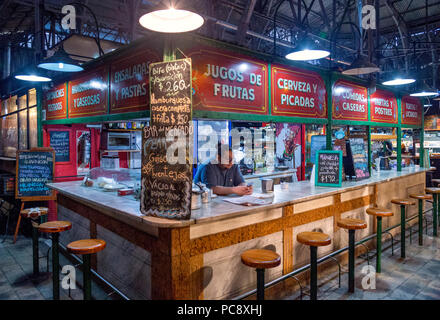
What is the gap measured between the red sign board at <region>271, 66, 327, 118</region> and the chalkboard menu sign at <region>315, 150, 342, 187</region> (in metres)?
0.73

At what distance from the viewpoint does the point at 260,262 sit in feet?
8.45

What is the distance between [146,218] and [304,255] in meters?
2.25

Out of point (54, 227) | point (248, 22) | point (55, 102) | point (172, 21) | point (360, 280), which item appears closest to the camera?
point (172, 21)

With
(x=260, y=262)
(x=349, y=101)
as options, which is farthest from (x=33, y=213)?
(x=349, y=101)

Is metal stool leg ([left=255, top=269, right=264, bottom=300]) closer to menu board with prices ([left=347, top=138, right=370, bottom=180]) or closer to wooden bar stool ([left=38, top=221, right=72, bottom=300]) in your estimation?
wooden bar stool ([left=38, top=221, right=72, bottom=300])

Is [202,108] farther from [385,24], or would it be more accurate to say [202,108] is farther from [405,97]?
[385,24]

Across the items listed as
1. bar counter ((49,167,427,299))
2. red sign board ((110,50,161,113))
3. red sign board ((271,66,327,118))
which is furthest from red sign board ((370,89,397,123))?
red sign board ((110,50,161,113))

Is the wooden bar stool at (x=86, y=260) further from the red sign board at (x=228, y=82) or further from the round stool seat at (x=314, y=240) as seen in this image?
the round stool seat at (x=314, y=240)

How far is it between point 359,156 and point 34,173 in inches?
244

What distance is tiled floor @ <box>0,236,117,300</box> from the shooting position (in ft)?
12.5

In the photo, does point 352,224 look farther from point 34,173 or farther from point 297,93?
point 34,173

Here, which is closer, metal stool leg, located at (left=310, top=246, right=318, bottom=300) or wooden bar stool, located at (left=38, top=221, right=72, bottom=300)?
metal stool leg, located at (left=310, top=246, right=318, bottom=300)
